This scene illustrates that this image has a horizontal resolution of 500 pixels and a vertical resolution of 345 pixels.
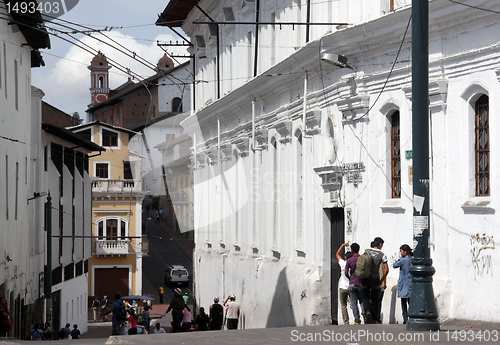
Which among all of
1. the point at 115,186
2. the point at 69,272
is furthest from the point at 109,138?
the point at 69,272

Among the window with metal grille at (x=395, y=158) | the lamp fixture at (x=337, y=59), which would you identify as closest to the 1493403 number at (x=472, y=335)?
the window with metal grille at (x=395, y=158)

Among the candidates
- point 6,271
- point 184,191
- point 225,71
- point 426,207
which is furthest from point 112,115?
point 426,207

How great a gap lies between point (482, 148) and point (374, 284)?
318cm

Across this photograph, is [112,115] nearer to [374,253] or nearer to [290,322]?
[290,322]

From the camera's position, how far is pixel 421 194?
11117 mm

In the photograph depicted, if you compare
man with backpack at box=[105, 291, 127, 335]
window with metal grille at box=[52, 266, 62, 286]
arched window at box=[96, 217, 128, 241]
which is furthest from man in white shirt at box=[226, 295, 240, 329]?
arched window at box=[96, 217, 128, 241]

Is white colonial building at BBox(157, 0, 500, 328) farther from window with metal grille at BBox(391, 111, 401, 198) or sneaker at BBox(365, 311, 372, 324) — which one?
sneaker at BBox(365, 311, 372, 324)

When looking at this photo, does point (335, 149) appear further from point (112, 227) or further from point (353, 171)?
point (112, 227)

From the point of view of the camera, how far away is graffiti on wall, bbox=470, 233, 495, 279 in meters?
14.0

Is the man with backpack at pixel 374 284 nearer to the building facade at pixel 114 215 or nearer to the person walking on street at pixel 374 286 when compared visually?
the person walking on street at pixel 374 286

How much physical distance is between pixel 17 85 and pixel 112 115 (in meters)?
69.3

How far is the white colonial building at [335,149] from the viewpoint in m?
14.6

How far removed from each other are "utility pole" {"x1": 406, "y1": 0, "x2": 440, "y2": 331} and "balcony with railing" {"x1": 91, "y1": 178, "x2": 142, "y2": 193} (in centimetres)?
4458

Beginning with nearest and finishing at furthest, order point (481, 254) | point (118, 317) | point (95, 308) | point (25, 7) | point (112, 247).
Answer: point (481, 254) < point (118, 317) < point (25, 7) < point (95, 308) < point (112, 247)
